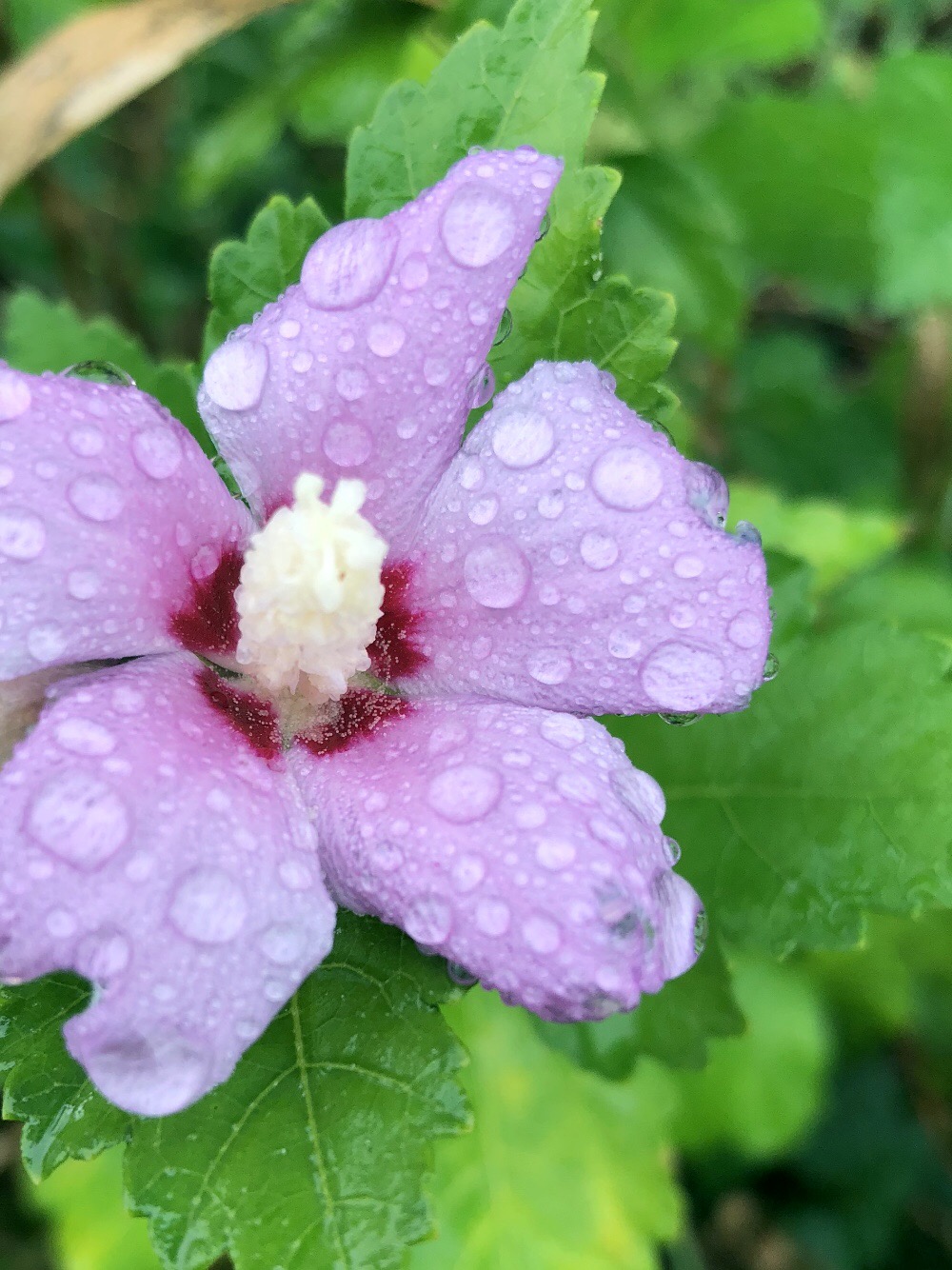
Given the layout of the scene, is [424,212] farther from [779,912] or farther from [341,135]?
[341,135]

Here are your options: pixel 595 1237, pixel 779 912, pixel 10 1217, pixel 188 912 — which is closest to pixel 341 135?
pixel 779 912

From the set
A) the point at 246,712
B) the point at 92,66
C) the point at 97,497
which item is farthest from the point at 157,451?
the point at 92,66

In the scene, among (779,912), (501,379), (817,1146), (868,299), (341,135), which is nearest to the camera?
(501,379)

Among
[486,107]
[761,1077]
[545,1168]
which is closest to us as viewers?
[486,107]

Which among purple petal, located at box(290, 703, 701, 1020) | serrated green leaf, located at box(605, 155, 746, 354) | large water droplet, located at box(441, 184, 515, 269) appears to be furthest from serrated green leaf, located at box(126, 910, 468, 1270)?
serrated green leaf, located at box(605, 155, 746, 354)

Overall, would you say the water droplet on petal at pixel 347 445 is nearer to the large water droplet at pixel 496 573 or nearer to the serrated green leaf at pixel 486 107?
the large water droplet at pixel 496 573

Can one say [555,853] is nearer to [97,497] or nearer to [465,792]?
[465,792]

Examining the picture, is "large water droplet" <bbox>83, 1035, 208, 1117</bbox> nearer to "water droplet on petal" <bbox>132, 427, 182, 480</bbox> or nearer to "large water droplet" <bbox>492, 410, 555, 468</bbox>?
"water droplet on petal" <bbox>132, 427, 182, 480</bbox>
